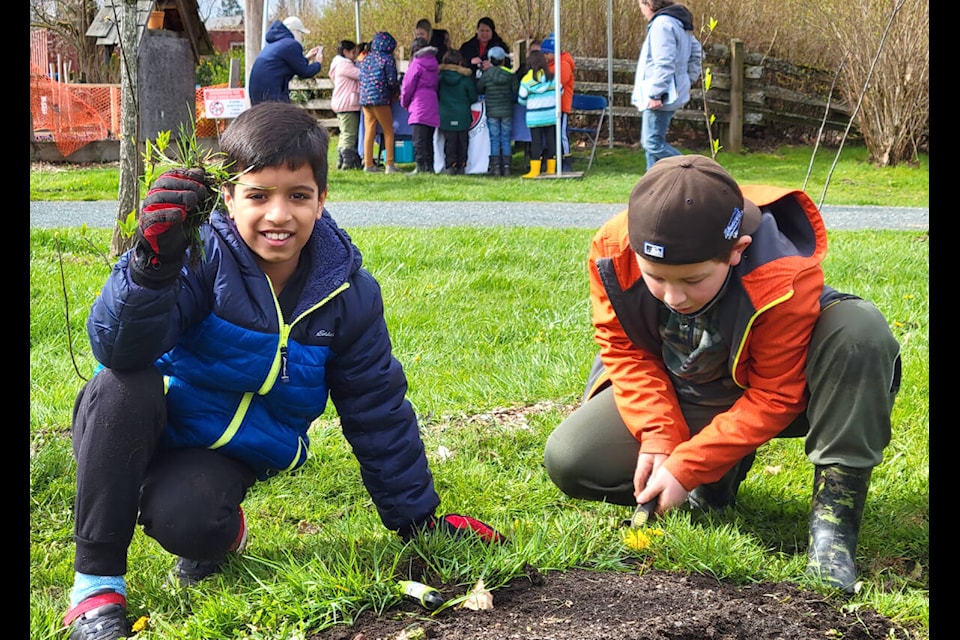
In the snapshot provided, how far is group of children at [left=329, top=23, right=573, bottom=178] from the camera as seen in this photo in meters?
13.0

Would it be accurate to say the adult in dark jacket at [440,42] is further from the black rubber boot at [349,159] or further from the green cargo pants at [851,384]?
the green cargo pants at [851,384]

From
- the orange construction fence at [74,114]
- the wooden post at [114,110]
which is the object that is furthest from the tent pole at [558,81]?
the wooden post at [114,110]

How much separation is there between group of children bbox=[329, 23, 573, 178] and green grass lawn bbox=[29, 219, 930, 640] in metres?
7.78

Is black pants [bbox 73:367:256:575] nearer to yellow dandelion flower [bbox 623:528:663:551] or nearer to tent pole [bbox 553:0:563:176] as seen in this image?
yellow dandelion flower [bbox 623:528:663:551]

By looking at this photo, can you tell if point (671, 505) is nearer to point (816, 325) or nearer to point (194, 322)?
point (816, 325)

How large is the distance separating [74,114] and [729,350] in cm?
1548

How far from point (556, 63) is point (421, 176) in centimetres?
243

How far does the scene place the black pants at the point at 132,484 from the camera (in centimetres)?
224

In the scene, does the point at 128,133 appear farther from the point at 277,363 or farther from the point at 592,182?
the point at 592,182

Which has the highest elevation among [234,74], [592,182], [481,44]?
[481,44]

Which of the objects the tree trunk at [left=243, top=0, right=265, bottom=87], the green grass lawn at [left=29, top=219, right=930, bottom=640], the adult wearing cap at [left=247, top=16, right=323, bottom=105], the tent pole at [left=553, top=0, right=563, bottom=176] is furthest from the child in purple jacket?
the green grass lawn at [left=29, top=219, right=930, bottom=640]

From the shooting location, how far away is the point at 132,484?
2.28m

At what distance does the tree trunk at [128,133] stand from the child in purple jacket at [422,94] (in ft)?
25.1

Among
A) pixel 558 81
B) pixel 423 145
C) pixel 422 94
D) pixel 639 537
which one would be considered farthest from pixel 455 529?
pixel 423 145
